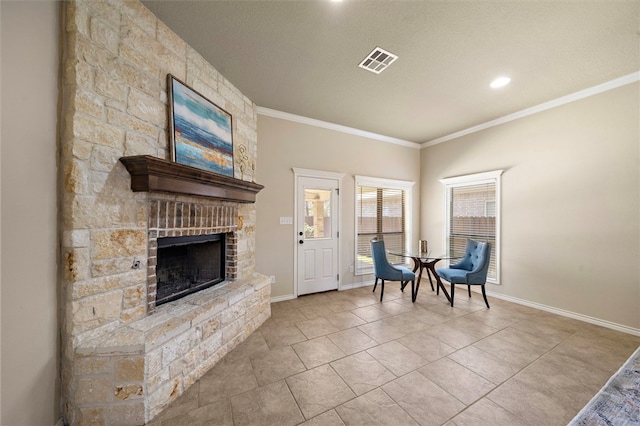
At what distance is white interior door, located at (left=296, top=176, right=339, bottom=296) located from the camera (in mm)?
3930

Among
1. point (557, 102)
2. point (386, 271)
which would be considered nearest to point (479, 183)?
point (557, 102)

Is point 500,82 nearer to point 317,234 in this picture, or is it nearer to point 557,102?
point 557,102

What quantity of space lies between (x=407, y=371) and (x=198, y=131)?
9.68ft

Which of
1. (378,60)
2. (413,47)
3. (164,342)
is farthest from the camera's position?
(378,60)

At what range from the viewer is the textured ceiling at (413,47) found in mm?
1900

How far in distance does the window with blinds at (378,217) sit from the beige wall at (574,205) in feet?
5.40

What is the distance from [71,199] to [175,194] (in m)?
0.67

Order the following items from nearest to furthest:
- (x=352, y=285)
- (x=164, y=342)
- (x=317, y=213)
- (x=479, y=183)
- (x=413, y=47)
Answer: (x=164, y=342) → (x=413, y=47) → (x=317, y=213) → (x=479, y=183) → (x=352, y=285)

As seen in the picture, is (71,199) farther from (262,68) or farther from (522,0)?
(522,0)

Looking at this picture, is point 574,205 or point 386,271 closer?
point 574,205

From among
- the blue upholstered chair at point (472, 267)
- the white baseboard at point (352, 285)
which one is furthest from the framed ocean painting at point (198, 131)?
the blue upholstered chair at point (472, 267)

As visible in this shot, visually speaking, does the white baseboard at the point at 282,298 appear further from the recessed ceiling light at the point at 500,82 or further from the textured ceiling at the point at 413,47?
the recessed ceiling light at the point at 500,82

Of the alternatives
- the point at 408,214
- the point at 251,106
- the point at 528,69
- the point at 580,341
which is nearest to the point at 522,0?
the point at 528,69

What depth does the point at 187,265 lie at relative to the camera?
8.41 ft
